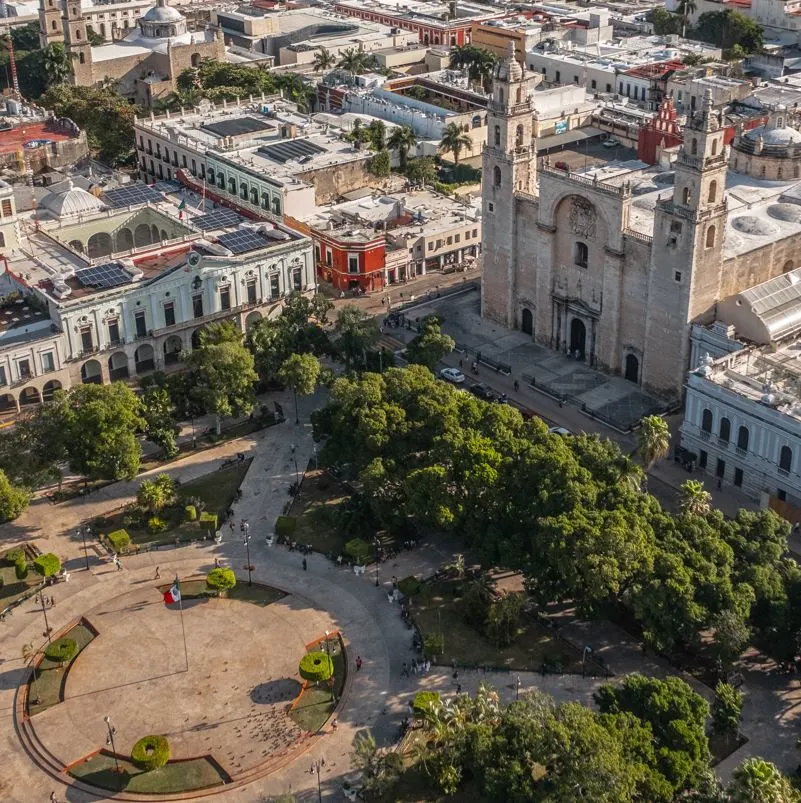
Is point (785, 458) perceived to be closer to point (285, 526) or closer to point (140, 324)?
point (285, 526)

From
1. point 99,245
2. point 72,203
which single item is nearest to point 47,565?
point 99,245

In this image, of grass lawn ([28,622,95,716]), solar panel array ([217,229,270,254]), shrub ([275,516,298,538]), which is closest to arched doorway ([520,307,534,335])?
solar panel array ([217,229,270,254])

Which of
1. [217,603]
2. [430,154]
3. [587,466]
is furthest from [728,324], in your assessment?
[430,154]

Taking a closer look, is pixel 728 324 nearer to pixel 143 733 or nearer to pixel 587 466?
pixel 587 466

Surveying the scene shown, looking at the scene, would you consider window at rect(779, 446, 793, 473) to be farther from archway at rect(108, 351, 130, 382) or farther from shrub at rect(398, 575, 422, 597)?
archway at rect(108, 351, 130, 382)

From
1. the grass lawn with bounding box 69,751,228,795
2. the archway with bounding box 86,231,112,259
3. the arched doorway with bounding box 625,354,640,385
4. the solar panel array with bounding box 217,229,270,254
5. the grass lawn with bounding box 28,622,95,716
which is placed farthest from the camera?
the archway with bounding box 86,231,112,259
